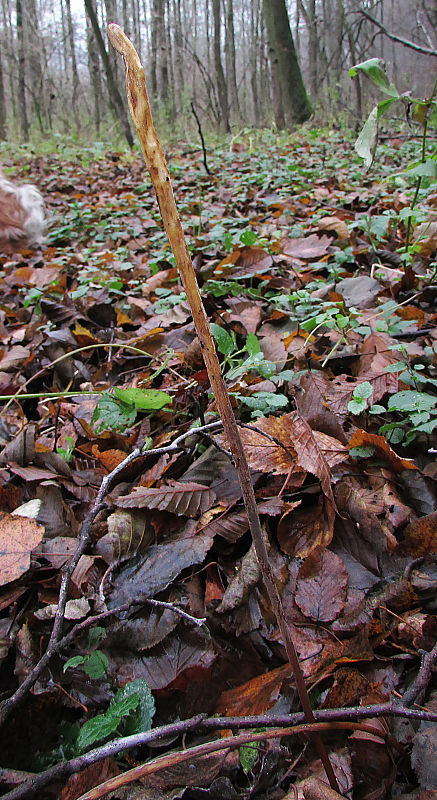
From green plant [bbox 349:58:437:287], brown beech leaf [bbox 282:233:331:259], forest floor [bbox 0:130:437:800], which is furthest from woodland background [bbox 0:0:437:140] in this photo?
forest floor [bbox 0:130:437:800]

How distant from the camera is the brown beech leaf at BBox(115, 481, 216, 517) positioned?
1207 millimetres

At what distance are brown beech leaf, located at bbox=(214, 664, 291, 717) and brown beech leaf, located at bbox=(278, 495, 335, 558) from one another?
0.25 metres

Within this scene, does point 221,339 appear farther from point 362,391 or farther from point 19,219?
point 19,219

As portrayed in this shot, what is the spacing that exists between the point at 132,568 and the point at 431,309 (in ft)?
5.17

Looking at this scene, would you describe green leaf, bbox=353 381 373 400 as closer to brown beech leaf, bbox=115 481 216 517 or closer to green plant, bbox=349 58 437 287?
brown beech leaf, bbox=115 481 216 517

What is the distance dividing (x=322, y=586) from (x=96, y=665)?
479 mm

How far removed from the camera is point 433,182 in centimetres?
422

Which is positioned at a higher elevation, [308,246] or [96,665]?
[308,246]

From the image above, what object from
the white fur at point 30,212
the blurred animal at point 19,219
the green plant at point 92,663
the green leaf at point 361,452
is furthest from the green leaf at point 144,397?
the white fur at point 30,212

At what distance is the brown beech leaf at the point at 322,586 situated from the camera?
1013 millimetres

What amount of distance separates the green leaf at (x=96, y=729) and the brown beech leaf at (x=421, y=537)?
0.67 metres

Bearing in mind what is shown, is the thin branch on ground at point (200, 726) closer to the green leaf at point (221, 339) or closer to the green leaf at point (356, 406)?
the green leaf at point (356, 406)

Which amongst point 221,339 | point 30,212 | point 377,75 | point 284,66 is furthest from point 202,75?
point 221,339

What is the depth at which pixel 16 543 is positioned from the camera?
1137 millimetres
